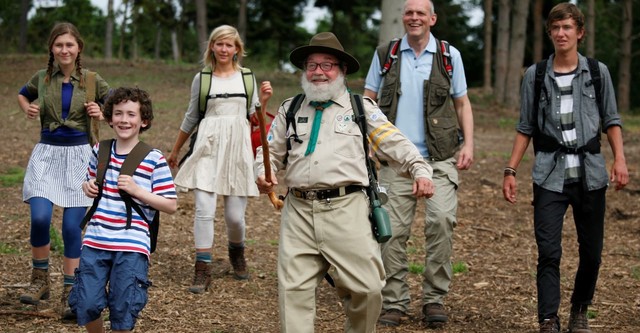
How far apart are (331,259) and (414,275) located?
374 centimetres

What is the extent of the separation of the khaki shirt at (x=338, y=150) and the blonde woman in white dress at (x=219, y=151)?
2.30 meters

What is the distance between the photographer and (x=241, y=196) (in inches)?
296

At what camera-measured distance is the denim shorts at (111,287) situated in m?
4.86

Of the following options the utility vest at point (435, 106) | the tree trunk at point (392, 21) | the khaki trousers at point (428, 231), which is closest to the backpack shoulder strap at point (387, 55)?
the utility vest at point (435, 106)

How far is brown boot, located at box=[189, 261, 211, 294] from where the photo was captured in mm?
7309

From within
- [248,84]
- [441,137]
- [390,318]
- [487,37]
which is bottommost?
[390,318]

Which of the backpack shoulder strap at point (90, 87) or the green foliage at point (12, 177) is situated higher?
the backpack shoulder strap at point (90, 87)

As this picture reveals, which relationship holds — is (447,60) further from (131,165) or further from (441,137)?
(131,165)

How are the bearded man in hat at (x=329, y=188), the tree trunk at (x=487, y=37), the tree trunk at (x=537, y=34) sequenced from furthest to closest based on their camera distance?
the tree trunk at (x=537, y=34) → the tree trunk at (x=487, y=37) → the bearded man in hat at (x=329, y=188)

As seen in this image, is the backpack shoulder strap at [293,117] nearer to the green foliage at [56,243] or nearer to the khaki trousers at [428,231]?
the khaki trousers at [428,231]

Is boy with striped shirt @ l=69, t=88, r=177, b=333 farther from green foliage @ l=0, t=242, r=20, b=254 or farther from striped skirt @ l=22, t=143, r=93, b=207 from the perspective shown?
green foliage @ l=0, t=242, r=20, b=254

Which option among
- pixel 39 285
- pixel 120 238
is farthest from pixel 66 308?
pixel 120 238

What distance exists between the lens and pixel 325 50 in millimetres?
5086

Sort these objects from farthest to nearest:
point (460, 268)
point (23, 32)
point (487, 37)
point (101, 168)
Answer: point (23, 32)
point (487, 37)
point (460, 268)
point (101, 168)
